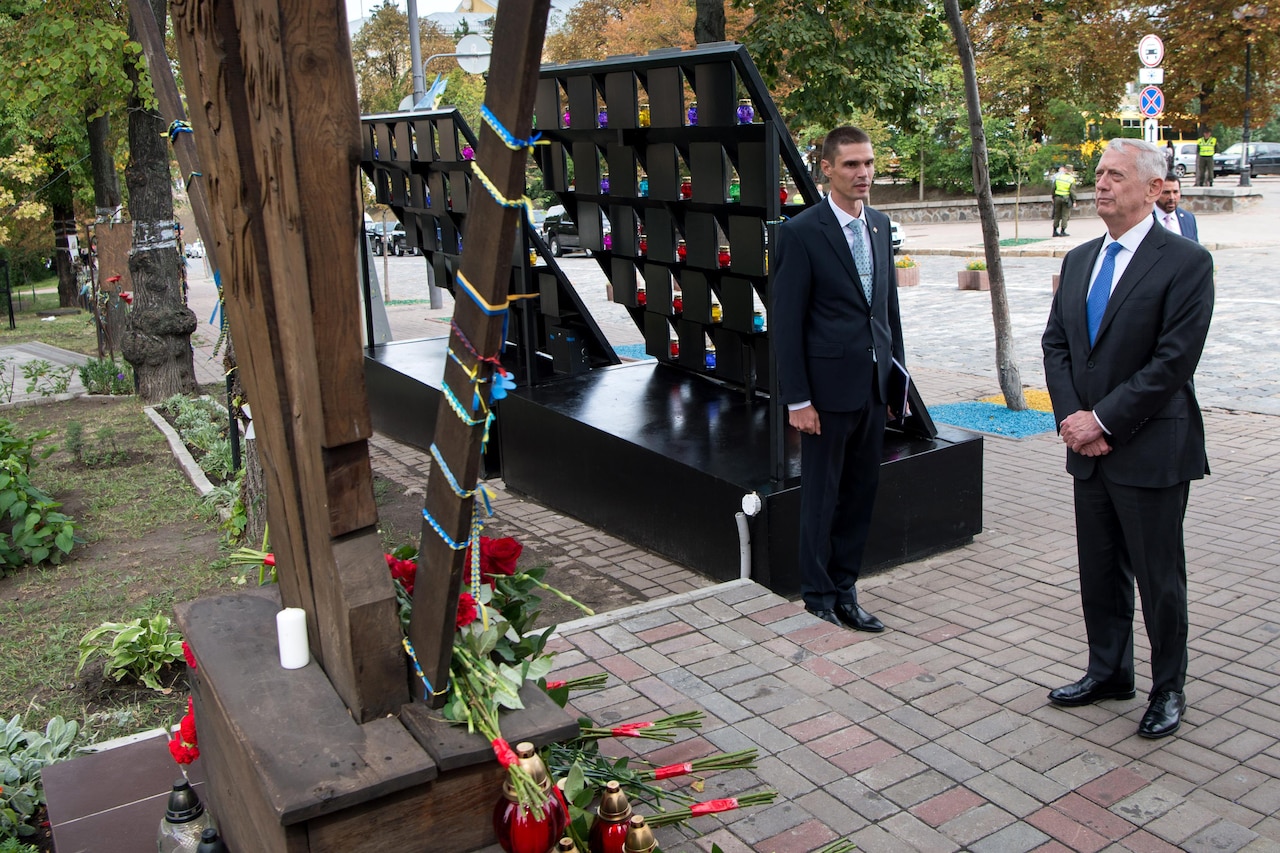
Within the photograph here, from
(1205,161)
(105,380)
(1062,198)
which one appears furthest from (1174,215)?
(1205,161)

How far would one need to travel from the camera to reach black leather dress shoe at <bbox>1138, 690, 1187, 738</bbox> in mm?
3816

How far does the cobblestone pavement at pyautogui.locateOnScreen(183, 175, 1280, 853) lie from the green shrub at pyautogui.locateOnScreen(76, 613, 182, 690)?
178 cm

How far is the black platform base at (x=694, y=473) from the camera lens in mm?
5379

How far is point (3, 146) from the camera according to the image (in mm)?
22281

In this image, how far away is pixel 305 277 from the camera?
2426mm

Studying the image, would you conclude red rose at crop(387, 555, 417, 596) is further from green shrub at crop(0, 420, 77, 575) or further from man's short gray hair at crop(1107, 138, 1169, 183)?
green shrub at crop(0, 420, 77, 575)

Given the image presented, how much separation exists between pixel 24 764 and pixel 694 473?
10.3ft

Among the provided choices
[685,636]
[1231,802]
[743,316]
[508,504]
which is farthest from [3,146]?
[1231,802]

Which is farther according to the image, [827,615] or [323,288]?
[827,615]

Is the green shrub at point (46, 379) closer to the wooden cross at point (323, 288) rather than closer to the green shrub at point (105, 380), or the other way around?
the green shrub at point (105, 380)

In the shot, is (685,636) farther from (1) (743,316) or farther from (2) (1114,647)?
(1) (743,316)

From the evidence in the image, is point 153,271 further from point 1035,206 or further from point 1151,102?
point 1035,206

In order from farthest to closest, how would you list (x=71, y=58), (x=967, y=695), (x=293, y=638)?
(x=71, y=58) → (x=967, y=695) → (x=293, y=638)

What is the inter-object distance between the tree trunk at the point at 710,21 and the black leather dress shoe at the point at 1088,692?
7152 mm
